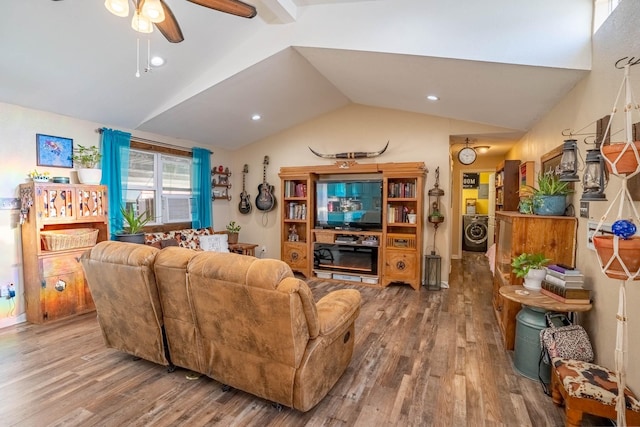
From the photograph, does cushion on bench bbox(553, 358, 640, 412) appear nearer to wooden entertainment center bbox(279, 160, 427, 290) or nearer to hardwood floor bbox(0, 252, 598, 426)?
hardwood floor bbox(0, 252, 598, 426)

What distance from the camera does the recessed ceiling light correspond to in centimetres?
336

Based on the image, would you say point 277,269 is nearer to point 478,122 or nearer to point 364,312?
point 364,312

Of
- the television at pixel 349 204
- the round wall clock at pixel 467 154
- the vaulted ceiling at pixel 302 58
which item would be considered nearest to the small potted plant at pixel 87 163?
the vaulted ceiling at pixel 302 58

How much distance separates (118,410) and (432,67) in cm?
374

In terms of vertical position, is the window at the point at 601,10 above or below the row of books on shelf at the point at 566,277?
above

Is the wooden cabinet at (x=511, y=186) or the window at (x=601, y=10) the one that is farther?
the wooden cabinet at (x=511, y=186)

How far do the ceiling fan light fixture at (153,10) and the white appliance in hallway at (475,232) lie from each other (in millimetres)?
8024

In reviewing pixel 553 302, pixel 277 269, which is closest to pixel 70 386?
pixel 277 269

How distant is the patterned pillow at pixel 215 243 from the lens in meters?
5.42

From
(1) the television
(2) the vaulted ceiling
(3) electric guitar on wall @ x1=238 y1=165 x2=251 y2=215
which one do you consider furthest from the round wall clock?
(3) electric guitar on wall @ x1=238 y1=165 x2=251 y2=215

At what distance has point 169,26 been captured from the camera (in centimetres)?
210

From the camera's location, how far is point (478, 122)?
180 inches

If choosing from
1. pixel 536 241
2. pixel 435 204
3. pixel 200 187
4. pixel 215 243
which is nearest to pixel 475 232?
pixel 435 204

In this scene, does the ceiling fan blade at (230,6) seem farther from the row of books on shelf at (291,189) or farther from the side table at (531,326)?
the row of books on shelf at (291,189)
